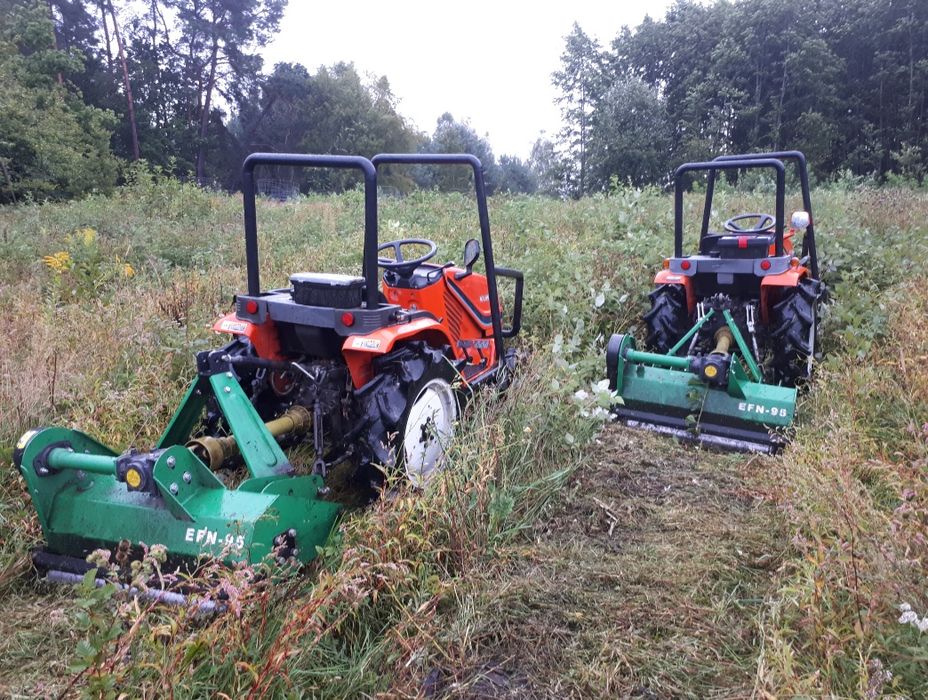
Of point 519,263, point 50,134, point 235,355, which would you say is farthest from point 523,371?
point 50,134

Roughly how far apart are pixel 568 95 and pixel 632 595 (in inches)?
1400

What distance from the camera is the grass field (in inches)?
85.6

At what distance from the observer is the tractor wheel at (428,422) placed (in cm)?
334

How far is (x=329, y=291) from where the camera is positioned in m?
3.36

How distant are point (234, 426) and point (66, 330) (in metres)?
2.77

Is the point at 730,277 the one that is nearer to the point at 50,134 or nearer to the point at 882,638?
the point at 882,638

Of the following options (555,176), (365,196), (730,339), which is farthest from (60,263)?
(555,176)

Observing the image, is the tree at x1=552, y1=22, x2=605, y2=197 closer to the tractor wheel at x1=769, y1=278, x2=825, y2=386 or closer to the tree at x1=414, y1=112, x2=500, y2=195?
the tree at x1=414, y1=112, x2=500, y2=195

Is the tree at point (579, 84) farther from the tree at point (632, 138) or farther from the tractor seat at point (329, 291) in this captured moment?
the tractor seat at point (329, 291)

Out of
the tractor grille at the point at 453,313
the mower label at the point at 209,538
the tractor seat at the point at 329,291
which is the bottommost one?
the mower label at the point at 209,538

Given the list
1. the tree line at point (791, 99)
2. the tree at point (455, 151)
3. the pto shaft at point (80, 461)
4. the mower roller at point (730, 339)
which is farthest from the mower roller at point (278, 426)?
the tree line at point (791, 99)

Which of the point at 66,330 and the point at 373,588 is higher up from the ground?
the point at 66,330

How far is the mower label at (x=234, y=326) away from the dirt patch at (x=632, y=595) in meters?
1.72

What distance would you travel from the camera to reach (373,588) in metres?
2.58
